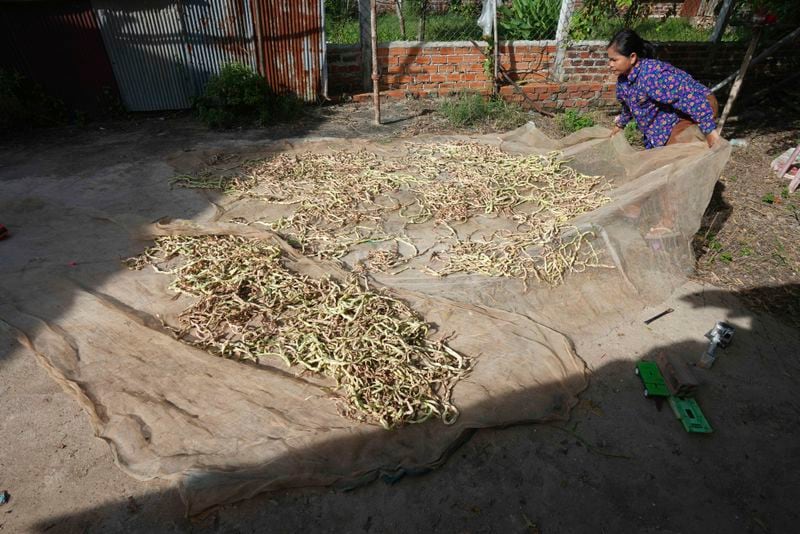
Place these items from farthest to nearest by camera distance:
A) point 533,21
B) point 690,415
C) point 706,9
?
point 706,9
point 533,21
point 690,415

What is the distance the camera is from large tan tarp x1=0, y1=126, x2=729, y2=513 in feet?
6.68

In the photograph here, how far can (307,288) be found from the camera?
294 cm

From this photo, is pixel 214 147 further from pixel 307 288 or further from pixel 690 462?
pixel 690 462

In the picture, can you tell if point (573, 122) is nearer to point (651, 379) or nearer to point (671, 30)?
point (651, 379)

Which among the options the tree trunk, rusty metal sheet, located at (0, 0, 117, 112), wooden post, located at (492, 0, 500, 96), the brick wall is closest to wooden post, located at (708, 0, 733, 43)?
the brick wall

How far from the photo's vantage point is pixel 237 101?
617 centimetres

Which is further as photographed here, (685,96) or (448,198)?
(448,198)

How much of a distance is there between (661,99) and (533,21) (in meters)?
4.57

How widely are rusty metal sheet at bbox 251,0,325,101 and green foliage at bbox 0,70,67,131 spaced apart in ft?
9.49

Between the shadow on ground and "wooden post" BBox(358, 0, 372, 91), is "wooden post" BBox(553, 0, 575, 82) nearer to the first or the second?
"wooden post" BBox(358, 0, 372, 91)

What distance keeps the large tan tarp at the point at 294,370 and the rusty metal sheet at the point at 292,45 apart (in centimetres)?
386

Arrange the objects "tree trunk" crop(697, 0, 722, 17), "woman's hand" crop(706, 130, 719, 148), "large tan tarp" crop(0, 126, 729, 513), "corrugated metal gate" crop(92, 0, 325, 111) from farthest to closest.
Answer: "tree trunk" crop(697, 0, 722, 17) → "corrugated metal gate" crop(92, 0, 325, 111) → "woman's hand" crop(706, 130, 719, 148) → "large tan tarp" crop(0, 126, 729, 513)

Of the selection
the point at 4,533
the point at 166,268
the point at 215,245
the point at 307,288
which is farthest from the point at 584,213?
the point at 4,533

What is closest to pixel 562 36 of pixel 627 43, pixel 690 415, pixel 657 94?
pixel 627 43
